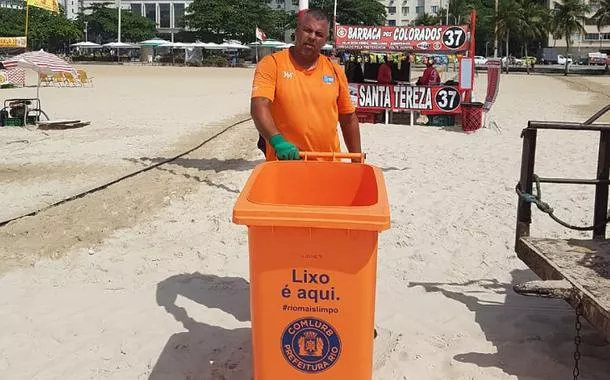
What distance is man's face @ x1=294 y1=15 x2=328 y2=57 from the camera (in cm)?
344

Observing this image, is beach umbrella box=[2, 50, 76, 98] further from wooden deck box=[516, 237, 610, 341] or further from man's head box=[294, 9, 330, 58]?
wooden deck box=[516, 237, 610, 341]

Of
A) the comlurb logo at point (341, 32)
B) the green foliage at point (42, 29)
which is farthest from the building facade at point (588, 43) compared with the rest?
the comlurb logo at point (341, 32)

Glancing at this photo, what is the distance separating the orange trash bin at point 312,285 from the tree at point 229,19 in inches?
3148

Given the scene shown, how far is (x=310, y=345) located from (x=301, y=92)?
5.11 ft

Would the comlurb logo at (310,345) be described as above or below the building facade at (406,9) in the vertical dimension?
below

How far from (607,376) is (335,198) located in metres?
1.73

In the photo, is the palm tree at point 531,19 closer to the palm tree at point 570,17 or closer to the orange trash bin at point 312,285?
the palm tree at point 570,17

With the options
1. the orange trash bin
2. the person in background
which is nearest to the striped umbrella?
the person in background

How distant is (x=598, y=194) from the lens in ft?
13.3

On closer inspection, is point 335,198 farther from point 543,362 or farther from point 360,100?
point 360,100

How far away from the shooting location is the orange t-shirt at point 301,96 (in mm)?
3469

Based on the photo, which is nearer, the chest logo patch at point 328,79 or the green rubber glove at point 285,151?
the green rubber glove at point 285,151

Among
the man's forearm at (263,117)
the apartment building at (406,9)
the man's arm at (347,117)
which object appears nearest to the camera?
the man's forearm at (263,117)

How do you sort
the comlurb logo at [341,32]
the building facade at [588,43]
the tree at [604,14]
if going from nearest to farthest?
the comlurb logo at [341,32] → the tree at [604,14] → the building facade at [588,43]
